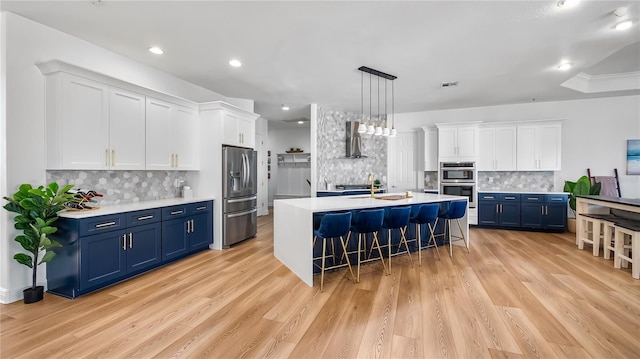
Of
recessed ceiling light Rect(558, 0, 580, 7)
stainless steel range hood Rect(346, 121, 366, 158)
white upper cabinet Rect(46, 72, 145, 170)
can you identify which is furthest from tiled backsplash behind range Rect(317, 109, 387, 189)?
recessed ceiling light Rect(558, 0, 580, 7)

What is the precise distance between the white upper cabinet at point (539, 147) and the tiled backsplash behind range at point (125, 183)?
6982 millimetres

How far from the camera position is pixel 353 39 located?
3.29 m

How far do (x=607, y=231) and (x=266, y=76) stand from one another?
5586 millimetres

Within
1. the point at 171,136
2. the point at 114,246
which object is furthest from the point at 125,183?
the point at 114,246

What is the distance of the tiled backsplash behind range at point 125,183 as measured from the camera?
10.8ft

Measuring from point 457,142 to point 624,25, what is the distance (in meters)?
3.55

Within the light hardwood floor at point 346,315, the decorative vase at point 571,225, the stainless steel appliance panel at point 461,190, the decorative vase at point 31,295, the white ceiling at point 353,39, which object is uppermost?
the white ceiling at point 353,39

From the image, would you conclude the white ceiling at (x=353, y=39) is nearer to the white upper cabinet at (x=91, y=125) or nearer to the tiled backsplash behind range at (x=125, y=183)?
the white upper cabinet at (x=91, y=125)

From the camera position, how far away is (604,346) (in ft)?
6.72

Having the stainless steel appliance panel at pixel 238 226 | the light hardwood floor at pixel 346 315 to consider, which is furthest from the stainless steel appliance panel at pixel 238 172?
the light hardwood floor at pixel 346 315

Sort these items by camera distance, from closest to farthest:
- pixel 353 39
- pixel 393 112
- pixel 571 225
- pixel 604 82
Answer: pixel 353 39, pixel 604 82, pixel 571 225, pixel 393 112

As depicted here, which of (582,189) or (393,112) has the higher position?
(393,112)

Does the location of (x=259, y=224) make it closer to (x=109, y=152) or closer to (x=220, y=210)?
(x=220, y=210)

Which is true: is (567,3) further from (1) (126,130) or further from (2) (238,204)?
(1) (126,130)
